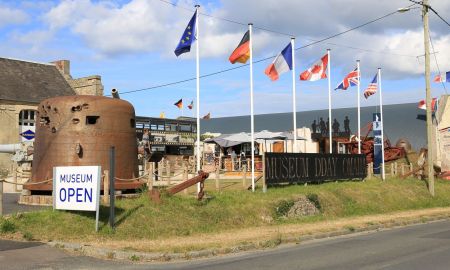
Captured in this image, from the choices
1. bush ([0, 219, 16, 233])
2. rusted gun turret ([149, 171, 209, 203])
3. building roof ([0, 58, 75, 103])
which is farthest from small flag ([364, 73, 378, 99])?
building roof ([0, 58, 75, 103])

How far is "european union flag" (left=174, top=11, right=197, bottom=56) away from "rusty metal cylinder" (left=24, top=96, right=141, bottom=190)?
3073mm

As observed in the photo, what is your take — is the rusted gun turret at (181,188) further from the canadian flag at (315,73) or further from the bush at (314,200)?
the canadian flag at (315,73)

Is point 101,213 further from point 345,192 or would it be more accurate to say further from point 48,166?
point 345,192

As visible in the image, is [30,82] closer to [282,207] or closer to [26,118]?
[26,118]

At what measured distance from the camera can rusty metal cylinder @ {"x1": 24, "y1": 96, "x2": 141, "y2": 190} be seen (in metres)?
16.9

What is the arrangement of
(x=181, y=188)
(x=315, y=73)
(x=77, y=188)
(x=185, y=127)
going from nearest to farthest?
(x=77, y=188) → (x=181, y=188) → (x=315, y=73) → (x=185, y=127)

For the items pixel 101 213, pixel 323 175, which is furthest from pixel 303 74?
pixel 101 213

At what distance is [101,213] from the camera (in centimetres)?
1466

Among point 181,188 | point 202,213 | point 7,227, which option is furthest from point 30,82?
point 7,227

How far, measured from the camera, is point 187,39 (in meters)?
19.3

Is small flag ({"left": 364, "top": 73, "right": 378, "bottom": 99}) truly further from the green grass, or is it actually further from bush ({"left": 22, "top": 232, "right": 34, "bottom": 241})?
bush ({"left": 22, "top": 232, "right": 34, "bottom": 241})

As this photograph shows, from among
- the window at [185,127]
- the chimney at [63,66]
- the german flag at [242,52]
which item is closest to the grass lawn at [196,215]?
the german flag at [242,52]

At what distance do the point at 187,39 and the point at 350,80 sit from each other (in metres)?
13.7

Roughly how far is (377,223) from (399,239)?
3628 mm
